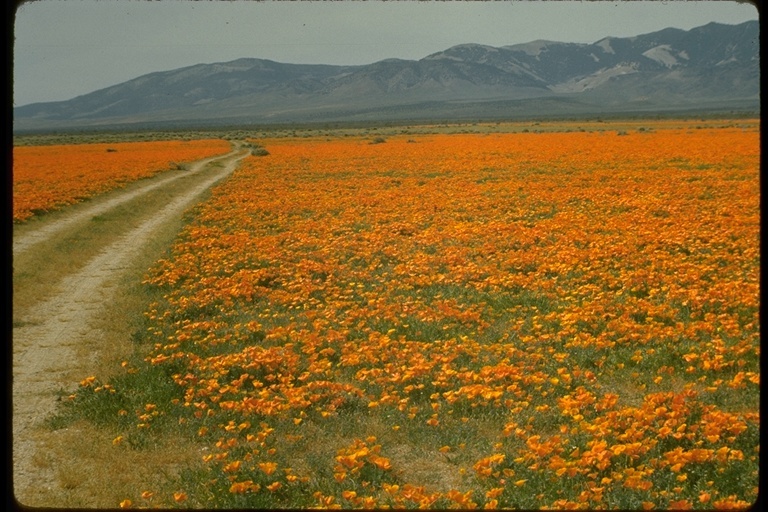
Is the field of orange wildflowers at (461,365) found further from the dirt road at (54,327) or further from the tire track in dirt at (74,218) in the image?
the tire track in dirt at (74,218)

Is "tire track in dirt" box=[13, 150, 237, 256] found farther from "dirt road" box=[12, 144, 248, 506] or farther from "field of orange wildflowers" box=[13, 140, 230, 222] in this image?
"field of orange wildflowers" box=[13, 140, 230, 222]

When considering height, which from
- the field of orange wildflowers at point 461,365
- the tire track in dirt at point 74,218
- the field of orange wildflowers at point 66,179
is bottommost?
the field of orange wildflowers at point 461,365

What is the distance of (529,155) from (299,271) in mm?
31127

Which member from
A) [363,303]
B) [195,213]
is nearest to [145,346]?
[363,303]

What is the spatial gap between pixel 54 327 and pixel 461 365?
7119 mm

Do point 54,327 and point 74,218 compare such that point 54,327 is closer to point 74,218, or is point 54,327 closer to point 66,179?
point 74,218

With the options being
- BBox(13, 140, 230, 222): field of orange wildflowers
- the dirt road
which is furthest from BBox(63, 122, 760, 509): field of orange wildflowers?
BBox(13, 140, 230, 222): field of orange wildflowers

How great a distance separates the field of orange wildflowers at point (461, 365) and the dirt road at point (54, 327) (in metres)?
0.71

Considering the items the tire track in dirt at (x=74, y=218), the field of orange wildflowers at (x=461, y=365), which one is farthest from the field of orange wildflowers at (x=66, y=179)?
the field of orange wildflowers at (x=461, y=365)

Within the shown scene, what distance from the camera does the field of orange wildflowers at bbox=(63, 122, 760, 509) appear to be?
18.8ft

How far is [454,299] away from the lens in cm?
1091

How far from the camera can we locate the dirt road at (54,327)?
673cm

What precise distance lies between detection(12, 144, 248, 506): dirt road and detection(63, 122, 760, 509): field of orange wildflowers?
27.8 inches

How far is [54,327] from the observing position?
1092 centimetres
